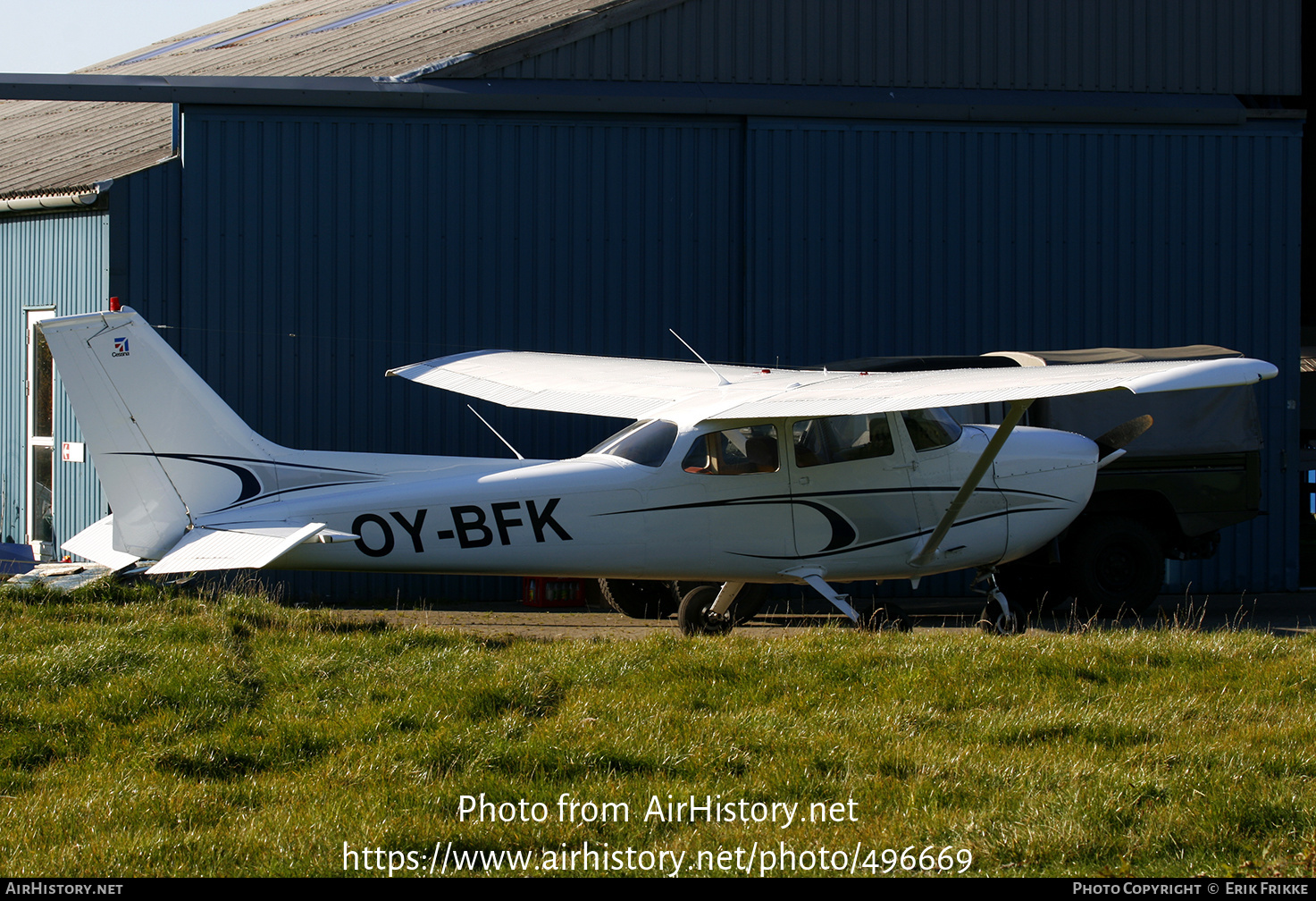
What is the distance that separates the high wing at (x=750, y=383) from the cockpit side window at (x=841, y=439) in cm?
30

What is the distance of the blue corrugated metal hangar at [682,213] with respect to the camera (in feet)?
39.6

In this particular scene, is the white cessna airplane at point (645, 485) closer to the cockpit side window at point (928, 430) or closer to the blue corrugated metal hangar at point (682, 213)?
the cockpit side window at point (928, 430)

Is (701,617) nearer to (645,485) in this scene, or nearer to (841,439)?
(645,485)

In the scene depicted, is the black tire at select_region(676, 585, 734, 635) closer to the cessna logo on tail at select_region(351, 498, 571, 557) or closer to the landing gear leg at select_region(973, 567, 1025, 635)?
the cessna logo on tail at select_region(351, 498, 571, 557)

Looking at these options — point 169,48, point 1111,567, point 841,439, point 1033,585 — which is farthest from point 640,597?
point 169,48

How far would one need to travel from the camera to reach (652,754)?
226 inches

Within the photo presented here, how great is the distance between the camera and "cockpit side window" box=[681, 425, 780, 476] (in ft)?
30.0

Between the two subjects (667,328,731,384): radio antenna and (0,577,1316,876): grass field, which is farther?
(667,328,731,384): radio antenna

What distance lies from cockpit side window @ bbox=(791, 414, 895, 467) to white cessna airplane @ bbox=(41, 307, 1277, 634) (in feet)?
0.04

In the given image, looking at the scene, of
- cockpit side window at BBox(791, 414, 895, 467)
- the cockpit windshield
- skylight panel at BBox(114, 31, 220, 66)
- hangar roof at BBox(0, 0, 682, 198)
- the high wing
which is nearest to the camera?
the high wing

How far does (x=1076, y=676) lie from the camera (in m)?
7.29

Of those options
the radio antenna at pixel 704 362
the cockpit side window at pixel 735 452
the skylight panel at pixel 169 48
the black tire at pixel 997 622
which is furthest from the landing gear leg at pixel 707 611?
the skylight panel at pixel 169 48

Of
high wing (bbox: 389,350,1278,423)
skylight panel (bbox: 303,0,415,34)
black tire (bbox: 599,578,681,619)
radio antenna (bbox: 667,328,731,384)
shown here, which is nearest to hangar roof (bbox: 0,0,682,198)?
skylight panel (bbox: 303,0,415,34)

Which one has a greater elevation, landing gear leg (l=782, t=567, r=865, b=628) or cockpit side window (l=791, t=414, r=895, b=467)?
cockpit side window (l=791, t=414, r=895, b=467)
